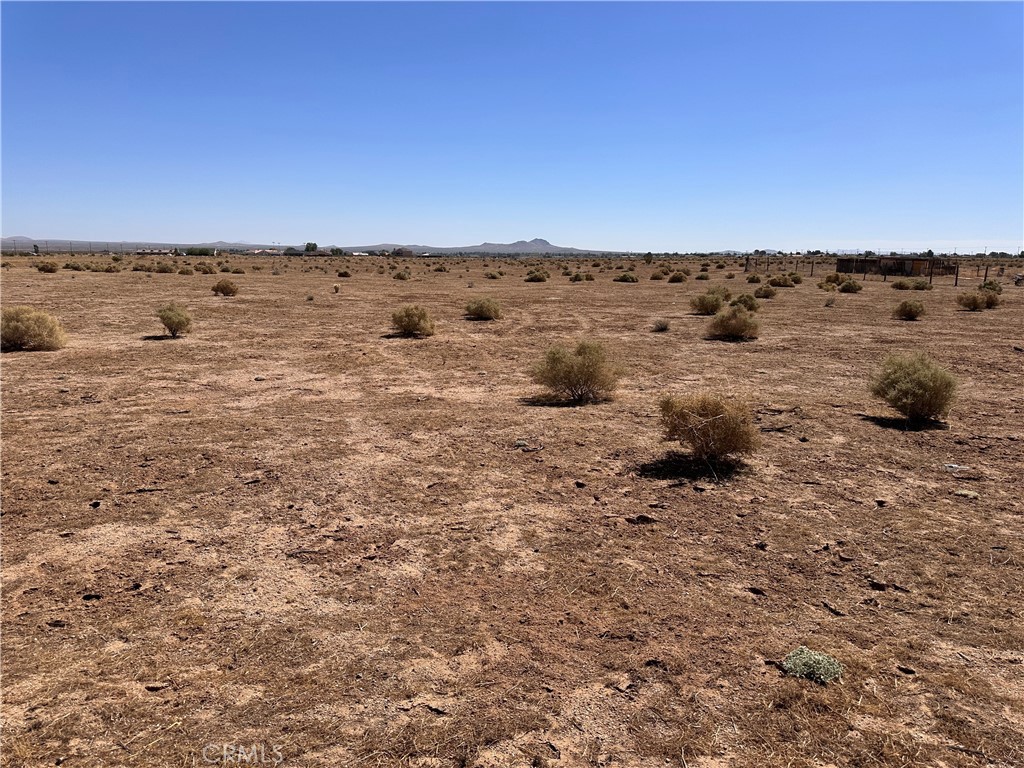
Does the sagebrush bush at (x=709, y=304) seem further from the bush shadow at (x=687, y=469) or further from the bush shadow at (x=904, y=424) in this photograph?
the bush shadow at (x=687, y=469)

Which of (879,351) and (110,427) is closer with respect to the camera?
(110,427)

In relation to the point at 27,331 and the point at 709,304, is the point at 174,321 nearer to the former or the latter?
the point at 27,331

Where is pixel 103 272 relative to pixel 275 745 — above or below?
above

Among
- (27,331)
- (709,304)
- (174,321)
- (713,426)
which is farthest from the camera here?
(709,304)

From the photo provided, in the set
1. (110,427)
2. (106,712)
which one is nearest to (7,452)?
(110,427)

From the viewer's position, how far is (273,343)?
18.1m

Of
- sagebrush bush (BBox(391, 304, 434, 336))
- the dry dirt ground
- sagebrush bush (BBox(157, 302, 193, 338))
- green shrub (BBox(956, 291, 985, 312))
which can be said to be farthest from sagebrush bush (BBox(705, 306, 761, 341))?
sagebrush bush (BBox(157, 302, 193, 338))

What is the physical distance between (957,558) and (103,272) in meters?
50.4

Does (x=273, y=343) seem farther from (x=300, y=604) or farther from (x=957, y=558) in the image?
(x=957, y=558)

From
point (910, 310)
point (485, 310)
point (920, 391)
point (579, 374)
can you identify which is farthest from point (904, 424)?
point (910, 310)

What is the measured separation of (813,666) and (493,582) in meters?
2.51

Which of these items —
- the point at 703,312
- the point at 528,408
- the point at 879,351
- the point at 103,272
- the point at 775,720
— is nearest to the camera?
the point at 775,720

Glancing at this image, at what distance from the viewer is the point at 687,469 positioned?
8.09 m

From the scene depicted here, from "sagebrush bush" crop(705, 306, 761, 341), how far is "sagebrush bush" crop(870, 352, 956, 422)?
366 inches
